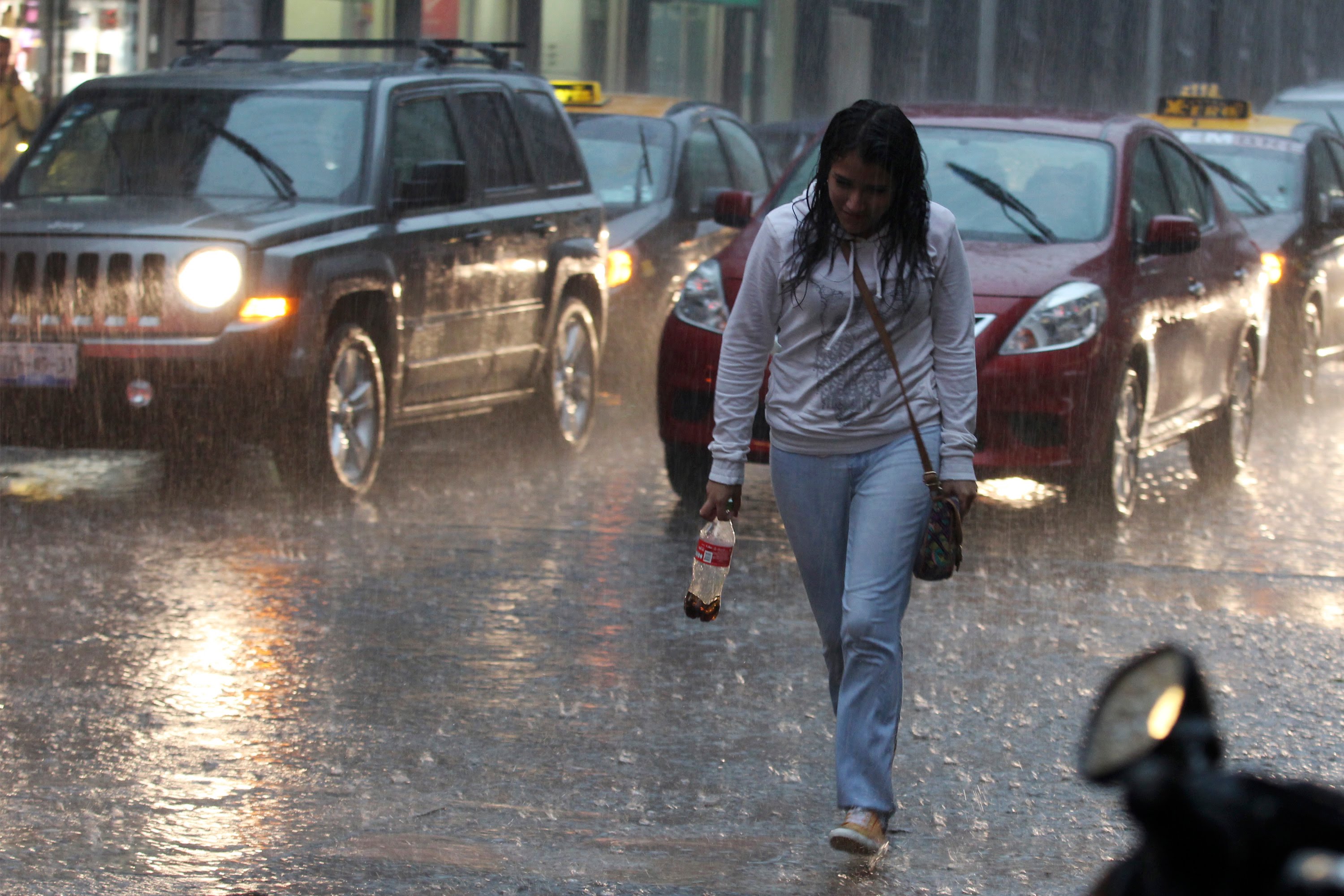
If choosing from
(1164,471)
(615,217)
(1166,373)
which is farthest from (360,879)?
(615,217)

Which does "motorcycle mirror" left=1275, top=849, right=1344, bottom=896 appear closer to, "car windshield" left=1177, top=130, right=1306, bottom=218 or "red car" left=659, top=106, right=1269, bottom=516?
"red car" left=659, top=106, right=1269, bottom=516

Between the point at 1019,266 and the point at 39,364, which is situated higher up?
the point at 1019,266

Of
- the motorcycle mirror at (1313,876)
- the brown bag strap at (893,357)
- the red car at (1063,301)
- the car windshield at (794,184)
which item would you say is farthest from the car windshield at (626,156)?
the motorcycle mirror at (1313,876)

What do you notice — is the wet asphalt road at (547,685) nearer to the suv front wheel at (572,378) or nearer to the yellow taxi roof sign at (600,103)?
the suv front wheel at (572,378)

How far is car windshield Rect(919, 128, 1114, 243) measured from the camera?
28.6ft

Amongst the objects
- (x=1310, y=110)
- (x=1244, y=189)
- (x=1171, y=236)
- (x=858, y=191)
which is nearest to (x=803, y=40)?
(x=1310, y=110)

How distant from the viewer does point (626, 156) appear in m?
13.4

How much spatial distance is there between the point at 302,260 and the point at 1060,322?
9.98ft

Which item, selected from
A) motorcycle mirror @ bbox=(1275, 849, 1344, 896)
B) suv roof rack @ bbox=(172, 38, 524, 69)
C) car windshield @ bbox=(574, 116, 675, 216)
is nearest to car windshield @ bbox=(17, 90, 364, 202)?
suv roof rack @ bbox=(172, 38, 524, 69)

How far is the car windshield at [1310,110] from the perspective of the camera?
2333 centimetres

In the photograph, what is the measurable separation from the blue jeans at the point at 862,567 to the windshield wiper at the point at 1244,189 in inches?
392

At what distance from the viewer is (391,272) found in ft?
29.6

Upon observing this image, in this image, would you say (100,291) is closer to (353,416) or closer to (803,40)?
(353,416)

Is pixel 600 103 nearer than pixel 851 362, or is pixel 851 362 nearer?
pixel 851 362
